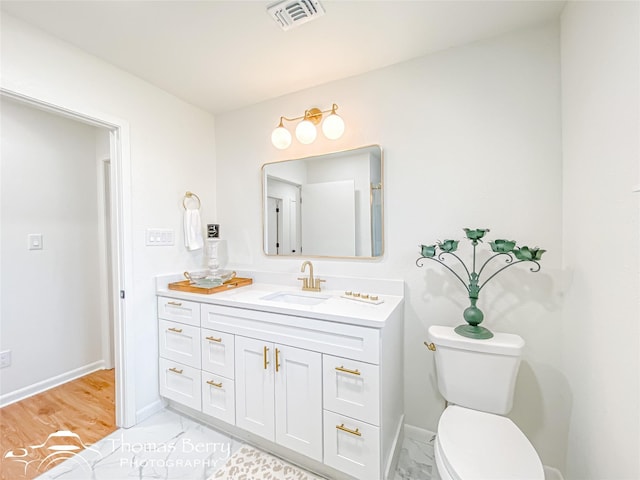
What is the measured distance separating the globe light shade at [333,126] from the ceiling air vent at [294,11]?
535mm

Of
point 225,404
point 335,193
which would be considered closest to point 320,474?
point 225,404

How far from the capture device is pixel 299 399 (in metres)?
1.38

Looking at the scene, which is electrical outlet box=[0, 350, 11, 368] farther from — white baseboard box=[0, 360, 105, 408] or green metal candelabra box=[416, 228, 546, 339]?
green metal candelabra box=[416, 228, 546, 339]

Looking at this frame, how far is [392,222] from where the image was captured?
172cm

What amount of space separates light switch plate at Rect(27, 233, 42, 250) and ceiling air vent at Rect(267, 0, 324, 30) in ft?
8.18

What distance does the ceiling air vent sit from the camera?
125 centimetres

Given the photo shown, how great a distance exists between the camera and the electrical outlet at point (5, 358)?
199 centimetres

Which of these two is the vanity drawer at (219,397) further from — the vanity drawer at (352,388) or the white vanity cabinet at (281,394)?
the vanity drawer at (352,388)

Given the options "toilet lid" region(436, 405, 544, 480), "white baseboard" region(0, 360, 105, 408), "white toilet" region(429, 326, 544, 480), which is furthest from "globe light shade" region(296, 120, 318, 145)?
"white baseboard" region(0, 360, 105, 408)

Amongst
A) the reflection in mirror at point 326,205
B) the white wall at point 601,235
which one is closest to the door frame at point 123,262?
the reflection in mirror at point 326,205

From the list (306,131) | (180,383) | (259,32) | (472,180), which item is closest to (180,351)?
(180,383)

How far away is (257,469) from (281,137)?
204 cm

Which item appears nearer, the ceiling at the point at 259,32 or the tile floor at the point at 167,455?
the ceiling at the point at 259,32

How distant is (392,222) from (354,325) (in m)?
0.77
